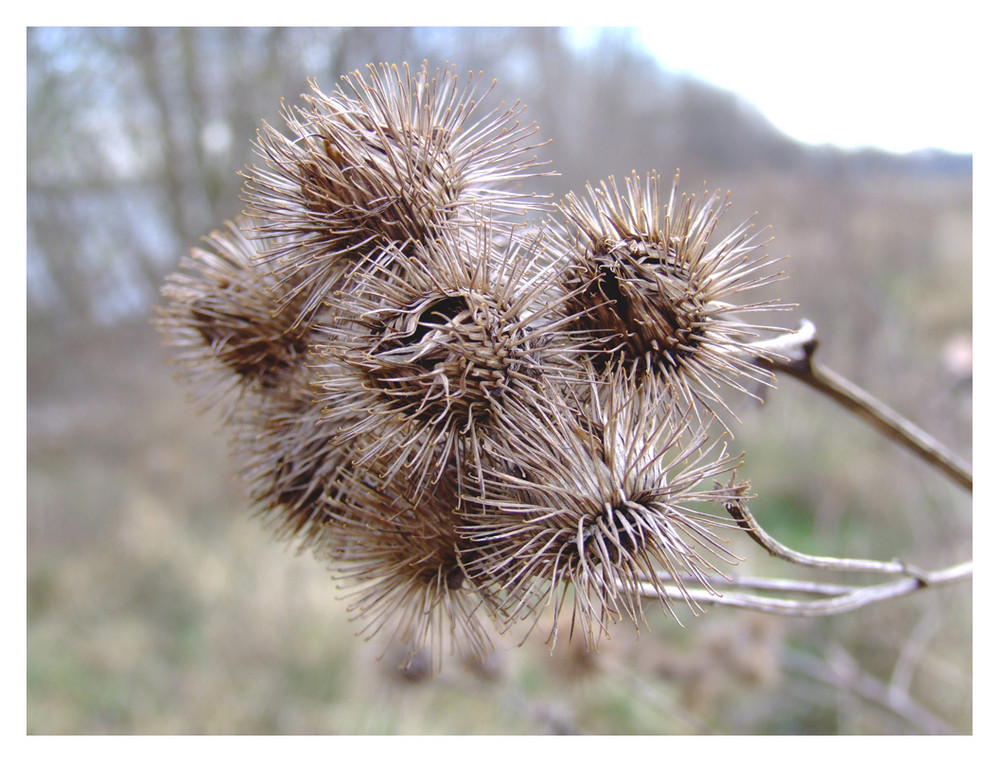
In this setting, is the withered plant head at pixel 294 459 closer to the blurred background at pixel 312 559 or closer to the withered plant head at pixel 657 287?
the withered plant head at pixel 657 287

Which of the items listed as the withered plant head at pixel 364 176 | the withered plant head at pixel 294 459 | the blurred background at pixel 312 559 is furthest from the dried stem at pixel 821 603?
the blurred background at pixel 312 559

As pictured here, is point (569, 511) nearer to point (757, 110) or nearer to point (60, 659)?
point (60, 659)

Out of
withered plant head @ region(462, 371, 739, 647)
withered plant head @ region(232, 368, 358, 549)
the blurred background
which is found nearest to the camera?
withered plant head @ region(462, 371, 739, 647)

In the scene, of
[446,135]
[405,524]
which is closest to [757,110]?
[446,135]

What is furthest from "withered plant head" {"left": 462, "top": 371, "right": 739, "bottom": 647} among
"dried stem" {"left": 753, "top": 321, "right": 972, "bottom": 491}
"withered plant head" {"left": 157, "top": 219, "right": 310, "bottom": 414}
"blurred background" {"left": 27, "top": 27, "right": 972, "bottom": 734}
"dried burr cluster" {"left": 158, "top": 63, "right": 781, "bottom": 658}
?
"blurred background" {"left": 27, "top": 27, "right": 972, "bottom": 734}

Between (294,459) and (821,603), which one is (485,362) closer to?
(294,459)

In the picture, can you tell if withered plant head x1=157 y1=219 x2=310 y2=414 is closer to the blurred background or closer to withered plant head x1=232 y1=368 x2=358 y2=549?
withered plant head x1=232 y1=368 x2=358 y2=549
